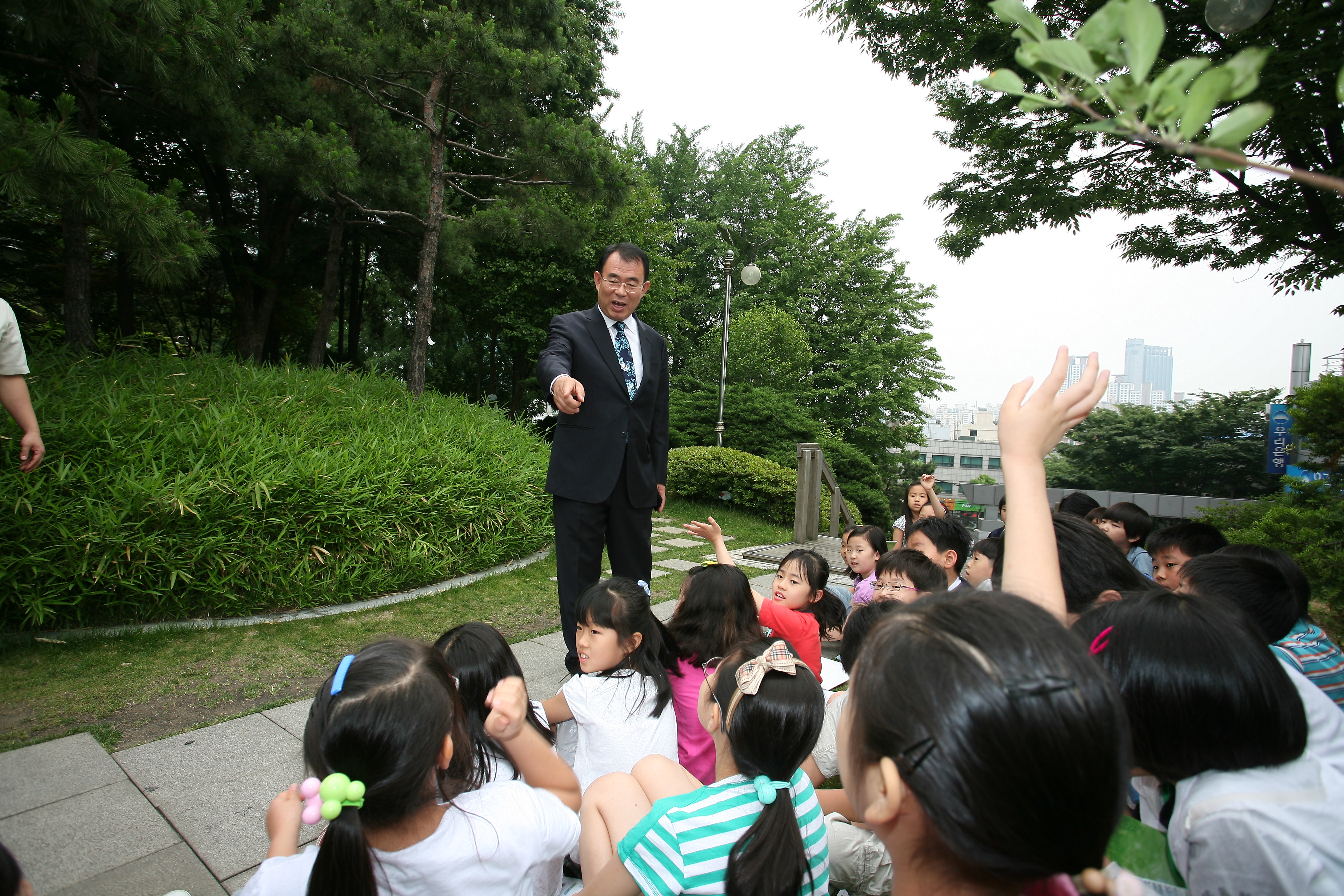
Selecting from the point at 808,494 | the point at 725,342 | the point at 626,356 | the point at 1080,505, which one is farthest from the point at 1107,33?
the point at 725,342

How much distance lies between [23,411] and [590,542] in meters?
2.06

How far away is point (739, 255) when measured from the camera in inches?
827

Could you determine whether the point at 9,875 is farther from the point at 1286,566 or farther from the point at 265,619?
the point at 1286,566

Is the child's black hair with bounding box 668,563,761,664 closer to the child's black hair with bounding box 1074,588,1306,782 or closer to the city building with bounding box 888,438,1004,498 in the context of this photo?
the child's black hair with bounding box 1074,588,1306,782

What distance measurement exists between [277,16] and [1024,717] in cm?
791

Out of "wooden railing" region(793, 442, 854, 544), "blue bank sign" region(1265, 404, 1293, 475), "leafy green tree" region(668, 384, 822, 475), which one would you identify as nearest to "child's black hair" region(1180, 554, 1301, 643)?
"wooden railing" region(793, 442, 854, 544)

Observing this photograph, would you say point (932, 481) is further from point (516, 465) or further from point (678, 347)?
point (678, 347)

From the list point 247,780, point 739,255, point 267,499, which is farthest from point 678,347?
point 247,780

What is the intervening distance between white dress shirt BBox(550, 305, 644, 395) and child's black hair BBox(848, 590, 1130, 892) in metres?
2.21

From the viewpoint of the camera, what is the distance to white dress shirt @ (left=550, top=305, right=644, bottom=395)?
2777 millimetres

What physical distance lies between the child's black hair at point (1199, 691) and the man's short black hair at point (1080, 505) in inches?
120

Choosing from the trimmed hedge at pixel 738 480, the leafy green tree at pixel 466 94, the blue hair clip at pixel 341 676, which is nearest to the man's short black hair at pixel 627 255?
the blue hair clip at pixel 341 676

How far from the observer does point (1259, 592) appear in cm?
178

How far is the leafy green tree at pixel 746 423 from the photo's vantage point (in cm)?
1203
